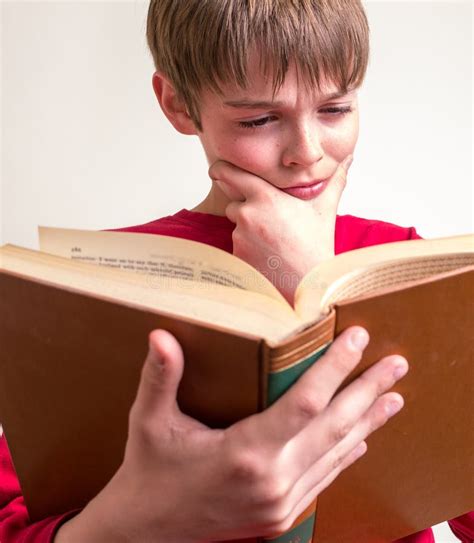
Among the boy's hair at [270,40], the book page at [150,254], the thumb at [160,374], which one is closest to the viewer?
the thumb at [160,374]

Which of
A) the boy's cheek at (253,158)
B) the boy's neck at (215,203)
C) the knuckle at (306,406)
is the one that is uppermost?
the boy's cheek at (253,158)

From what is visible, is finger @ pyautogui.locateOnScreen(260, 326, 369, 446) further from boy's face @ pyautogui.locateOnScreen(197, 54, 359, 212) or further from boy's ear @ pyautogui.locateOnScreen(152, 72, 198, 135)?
boy's ear @ pyautogui.locateOnScreen(152, 72, 198, 135)

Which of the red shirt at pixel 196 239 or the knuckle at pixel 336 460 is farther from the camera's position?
the red shirt at pixel 196 239

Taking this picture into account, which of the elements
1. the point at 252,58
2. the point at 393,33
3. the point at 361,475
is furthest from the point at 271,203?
the point at 393,33

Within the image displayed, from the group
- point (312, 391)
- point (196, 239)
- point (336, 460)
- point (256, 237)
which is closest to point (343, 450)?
point (336, 460)

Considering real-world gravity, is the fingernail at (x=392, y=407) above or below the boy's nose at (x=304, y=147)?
below

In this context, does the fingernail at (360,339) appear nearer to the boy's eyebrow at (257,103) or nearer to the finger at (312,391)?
the finger at (312,391)

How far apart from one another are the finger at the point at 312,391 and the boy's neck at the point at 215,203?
0.62 metres

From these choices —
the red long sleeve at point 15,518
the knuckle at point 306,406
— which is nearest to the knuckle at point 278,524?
the knuckle at point 306,406

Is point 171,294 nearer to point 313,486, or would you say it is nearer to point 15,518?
point 313,486

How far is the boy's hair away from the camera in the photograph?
0.86 m

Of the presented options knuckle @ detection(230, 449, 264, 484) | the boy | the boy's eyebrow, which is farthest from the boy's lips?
knuckle @ detection(230, 449, 264, 484)

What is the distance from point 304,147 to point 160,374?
46 centimetres

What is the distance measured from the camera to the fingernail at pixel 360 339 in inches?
21.8
